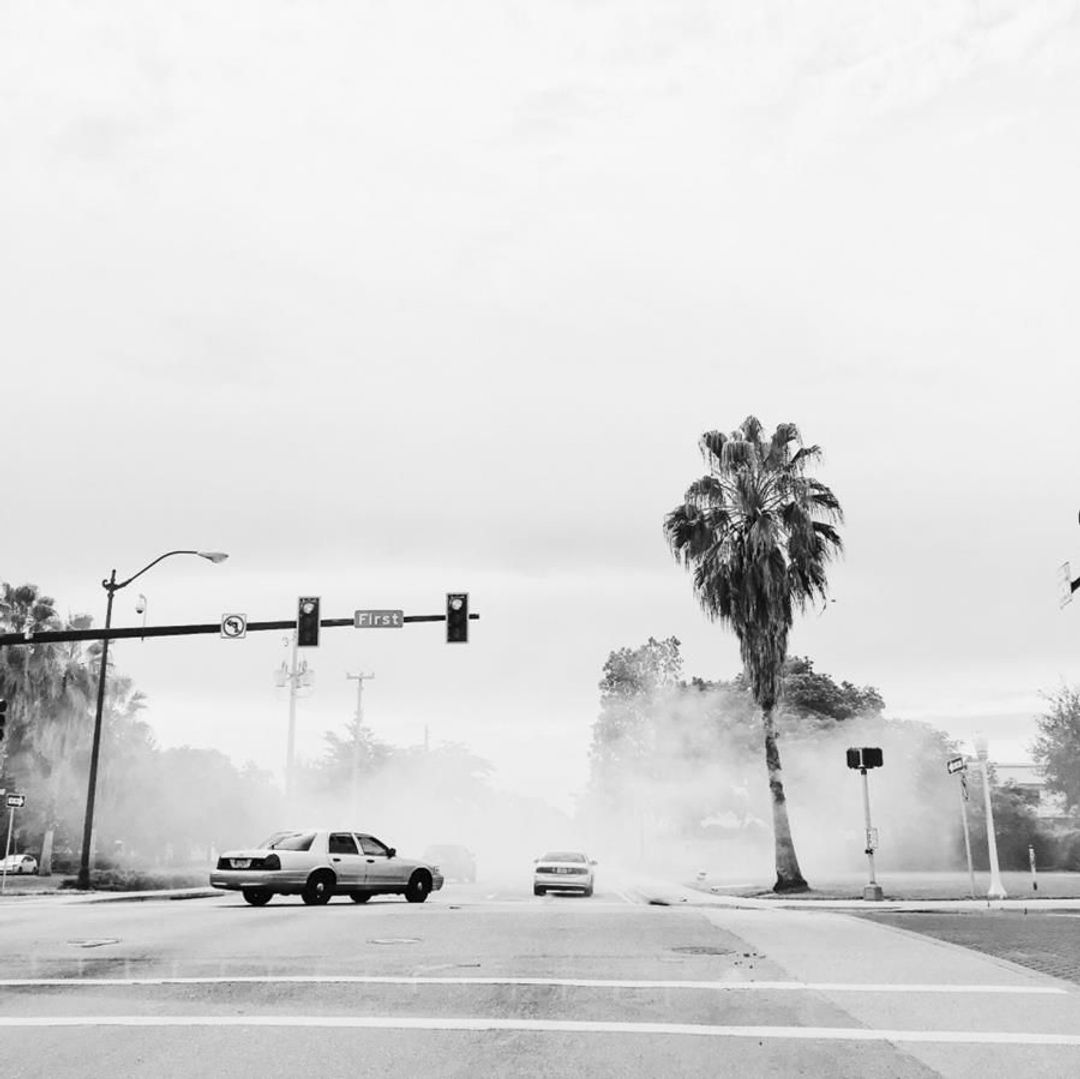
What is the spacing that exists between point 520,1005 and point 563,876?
23362mm

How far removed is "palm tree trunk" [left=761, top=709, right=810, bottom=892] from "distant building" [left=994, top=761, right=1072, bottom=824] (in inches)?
1070

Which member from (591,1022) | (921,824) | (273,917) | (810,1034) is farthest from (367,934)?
(921,824)

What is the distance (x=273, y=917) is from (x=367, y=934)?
4110 mm

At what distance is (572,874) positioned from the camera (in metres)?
31.7

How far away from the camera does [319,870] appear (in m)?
22.8

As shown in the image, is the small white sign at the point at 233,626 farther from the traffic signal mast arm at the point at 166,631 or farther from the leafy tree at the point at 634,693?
the leafy tree at the point at 634,693

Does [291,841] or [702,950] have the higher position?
[291,841]

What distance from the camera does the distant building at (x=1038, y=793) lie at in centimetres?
5412

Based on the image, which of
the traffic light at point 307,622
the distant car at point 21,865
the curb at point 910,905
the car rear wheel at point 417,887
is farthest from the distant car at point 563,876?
the distant car at point 21,865

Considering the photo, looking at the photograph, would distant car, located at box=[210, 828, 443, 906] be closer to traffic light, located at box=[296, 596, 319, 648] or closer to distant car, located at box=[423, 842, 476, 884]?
traffic light, located at box=[296, 596, 319, 648]

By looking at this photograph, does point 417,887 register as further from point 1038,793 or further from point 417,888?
point 1038,793

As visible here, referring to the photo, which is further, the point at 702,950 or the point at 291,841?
the point at 291,841

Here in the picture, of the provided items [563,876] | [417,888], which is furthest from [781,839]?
[417,888]

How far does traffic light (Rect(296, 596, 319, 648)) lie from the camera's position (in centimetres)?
2559
